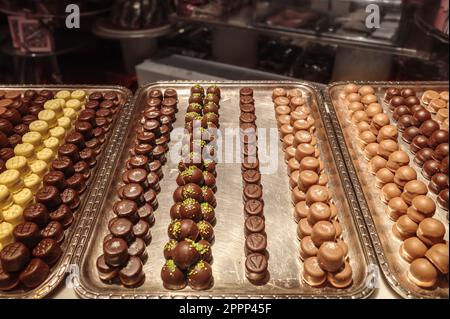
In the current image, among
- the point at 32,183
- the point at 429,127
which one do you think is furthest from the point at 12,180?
the point at 429,127

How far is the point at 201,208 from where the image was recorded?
6.82 feet

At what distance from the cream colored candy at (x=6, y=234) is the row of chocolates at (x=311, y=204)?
1.50 metres

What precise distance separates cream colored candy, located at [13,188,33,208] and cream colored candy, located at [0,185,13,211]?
0.10 feet

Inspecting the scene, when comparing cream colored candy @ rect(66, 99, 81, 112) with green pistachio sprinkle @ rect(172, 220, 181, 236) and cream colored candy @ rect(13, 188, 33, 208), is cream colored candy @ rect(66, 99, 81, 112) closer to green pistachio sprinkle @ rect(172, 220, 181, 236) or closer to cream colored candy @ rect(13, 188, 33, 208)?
cream colored candy @ rect(13, 188, 33, 208)

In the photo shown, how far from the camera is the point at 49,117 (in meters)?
2.70

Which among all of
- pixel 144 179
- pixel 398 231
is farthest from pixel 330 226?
pixel 144 179

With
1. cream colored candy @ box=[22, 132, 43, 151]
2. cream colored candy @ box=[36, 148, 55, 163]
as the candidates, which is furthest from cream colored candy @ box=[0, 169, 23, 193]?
cream colored candy @ box=[22, 132, 43, 151]

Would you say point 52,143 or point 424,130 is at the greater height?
point 424,130

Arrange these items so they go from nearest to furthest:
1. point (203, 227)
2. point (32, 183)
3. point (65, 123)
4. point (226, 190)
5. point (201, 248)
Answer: point (201, 248), point (203, 227), point (32, 183), point (226, 190), point (65, 123)

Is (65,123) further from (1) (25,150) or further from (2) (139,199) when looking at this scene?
(2) (139,199)

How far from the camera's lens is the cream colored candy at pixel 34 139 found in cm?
249

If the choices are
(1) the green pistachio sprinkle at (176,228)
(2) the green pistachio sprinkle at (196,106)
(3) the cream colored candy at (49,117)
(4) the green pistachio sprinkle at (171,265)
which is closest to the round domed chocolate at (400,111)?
(2) the green pistachio sprinkle at (196,106)

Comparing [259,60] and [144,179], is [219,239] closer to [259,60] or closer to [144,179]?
[144,179]

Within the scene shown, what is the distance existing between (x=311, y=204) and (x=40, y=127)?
6.27 feet
